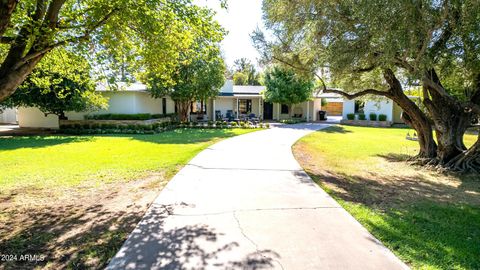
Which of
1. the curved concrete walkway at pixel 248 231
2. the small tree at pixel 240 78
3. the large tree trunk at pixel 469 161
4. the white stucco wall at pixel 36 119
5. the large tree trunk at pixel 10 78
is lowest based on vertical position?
the curved concrete walkway at pixel 248 231

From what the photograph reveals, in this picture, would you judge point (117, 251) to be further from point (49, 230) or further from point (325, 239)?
point (325, 239)

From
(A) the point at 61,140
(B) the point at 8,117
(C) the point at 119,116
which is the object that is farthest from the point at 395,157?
(B) the point at 8,117

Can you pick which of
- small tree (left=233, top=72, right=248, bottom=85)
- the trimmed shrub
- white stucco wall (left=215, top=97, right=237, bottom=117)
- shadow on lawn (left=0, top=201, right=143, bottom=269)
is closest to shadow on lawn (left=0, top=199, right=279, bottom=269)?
shadow on lawn (left=0, top=201, right=143, bottom=269)

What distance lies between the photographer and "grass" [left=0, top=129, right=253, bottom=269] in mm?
3609

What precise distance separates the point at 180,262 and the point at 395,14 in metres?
5.73

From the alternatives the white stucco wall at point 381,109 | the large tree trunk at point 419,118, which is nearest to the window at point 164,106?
the white stucco wall at point 381,109

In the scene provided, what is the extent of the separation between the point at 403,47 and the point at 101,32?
19.1 ft

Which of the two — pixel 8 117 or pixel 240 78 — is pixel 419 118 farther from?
pixel 240 78

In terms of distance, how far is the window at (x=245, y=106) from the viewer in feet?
97.4

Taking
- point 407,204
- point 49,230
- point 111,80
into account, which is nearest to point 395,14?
point 407,204

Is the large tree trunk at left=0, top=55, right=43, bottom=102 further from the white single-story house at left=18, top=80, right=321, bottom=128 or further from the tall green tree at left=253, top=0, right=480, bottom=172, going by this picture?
the white single-story house at left=18, top=80, right=321, bottom=128

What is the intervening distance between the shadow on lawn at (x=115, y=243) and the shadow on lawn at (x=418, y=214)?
5.94ft

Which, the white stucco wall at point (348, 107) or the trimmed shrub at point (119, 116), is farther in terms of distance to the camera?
the white stucco wall at point (348, 107)

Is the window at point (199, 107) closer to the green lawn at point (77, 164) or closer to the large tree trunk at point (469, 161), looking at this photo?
the green lawn at point (77, 164)
